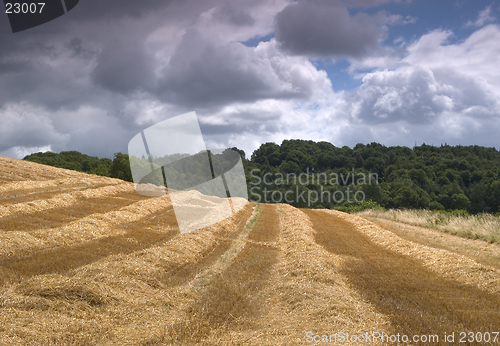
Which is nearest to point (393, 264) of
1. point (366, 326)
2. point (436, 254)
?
point (436, 254)

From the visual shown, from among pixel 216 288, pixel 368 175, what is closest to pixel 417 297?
pixel 216 288

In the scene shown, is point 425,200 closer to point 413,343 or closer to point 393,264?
point 393,264

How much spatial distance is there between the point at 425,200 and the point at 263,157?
64.0 m

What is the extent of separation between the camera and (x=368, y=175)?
95.8 m

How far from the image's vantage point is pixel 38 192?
2895 centimetres

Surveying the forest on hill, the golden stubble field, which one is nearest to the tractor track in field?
the golden stubble field

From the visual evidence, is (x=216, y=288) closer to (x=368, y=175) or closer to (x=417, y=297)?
(x=417, y=297)

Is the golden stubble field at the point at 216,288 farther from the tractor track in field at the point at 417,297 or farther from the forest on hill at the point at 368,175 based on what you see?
the forest on hill at the point at 368,175

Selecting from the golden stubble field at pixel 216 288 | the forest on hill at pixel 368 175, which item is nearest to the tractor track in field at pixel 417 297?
the golden stubble field at pixel 216 288

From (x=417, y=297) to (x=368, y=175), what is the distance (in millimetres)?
90223

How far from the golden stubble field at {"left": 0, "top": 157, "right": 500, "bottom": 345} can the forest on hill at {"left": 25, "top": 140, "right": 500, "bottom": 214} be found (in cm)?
4300

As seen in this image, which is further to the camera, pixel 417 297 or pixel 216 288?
pixel 216 288

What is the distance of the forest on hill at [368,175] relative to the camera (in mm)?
77938

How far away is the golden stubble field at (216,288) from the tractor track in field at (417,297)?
40 millimetres
